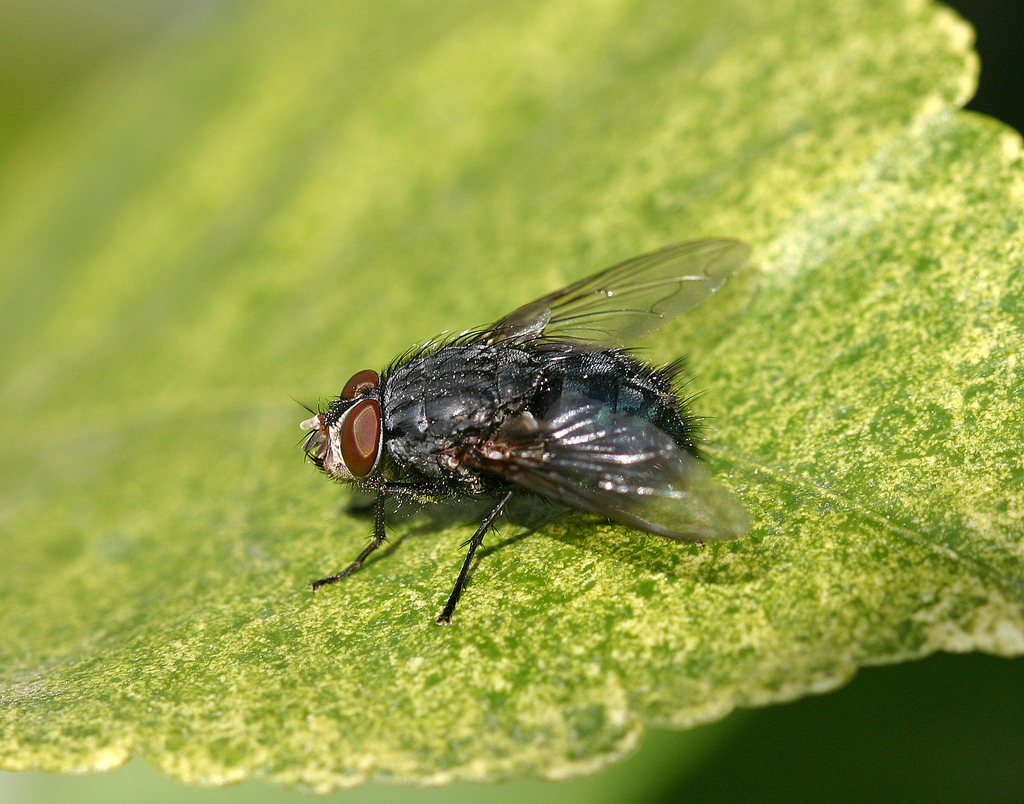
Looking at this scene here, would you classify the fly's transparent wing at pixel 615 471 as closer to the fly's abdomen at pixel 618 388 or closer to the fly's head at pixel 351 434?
the fly's abdomen at pixel 618 388

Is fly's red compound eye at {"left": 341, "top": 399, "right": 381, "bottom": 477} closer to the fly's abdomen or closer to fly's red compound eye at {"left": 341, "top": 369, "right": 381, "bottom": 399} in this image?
fly's red compound eye at {"left": 341, "top": 369, "right": 381, "bottom": 399}

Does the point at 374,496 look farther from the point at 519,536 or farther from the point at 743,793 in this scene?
the point at 743,793

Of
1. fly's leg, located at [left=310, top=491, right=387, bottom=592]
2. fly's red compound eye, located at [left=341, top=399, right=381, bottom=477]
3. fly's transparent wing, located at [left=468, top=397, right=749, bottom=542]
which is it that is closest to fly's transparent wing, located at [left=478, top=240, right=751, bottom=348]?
fly's red compound eye, located at [left=341, top=399, right=381, bottom=477]

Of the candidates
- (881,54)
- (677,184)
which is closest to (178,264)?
(677,184)

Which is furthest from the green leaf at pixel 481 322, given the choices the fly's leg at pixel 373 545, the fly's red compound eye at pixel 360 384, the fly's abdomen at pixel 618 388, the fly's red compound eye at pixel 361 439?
the fly's red compound eye at pixel 360 384

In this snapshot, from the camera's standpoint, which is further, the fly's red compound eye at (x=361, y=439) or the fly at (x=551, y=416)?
the fly's red compound eye at (x=361, y=439)

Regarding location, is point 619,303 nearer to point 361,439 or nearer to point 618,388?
point 618,388

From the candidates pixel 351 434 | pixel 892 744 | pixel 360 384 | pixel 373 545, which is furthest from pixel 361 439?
pixel 892 744
